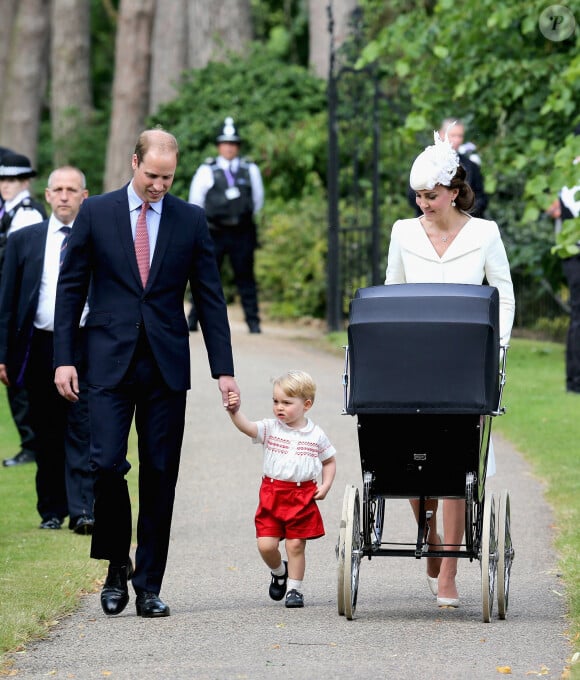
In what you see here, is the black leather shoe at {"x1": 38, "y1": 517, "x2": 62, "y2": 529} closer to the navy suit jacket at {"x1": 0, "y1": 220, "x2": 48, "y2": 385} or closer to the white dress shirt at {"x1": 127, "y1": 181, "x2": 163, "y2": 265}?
the navy suit jacket at {"x1": 0, "y1": 220, "x2": 48, "y2": 385}

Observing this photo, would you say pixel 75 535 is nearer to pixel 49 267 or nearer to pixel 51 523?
pixel 51 523

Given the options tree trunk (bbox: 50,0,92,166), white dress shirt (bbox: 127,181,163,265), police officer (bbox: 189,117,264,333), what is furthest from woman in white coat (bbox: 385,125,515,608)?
tree trunk (bbox: 50,0,92,166)

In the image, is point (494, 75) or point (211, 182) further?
point (211, 182)

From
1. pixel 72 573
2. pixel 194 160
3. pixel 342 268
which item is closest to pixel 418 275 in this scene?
pixel 72 573

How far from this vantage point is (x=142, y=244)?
6.73m

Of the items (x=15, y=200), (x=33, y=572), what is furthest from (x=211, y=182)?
(x=33, y=572)

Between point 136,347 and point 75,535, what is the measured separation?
252 cm

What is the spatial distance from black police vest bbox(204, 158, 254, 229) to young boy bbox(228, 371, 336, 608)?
10.3 meters

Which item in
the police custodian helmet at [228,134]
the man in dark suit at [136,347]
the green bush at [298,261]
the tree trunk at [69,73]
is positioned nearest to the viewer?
the man in dark suit at [136,347]

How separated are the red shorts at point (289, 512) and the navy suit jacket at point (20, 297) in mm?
2450

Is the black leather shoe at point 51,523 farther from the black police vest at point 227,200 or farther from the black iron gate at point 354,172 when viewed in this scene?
the black iron gate at point 354,172

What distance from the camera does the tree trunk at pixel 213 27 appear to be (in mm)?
27016

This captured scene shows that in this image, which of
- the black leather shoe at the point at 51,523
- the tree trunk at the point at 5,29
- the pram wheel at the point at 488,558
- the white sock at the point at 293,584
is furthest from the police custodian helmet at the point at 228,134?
the tree trunk at the point at 5,29

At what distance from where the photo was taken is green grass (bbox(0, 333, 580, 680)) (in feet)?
22.1
